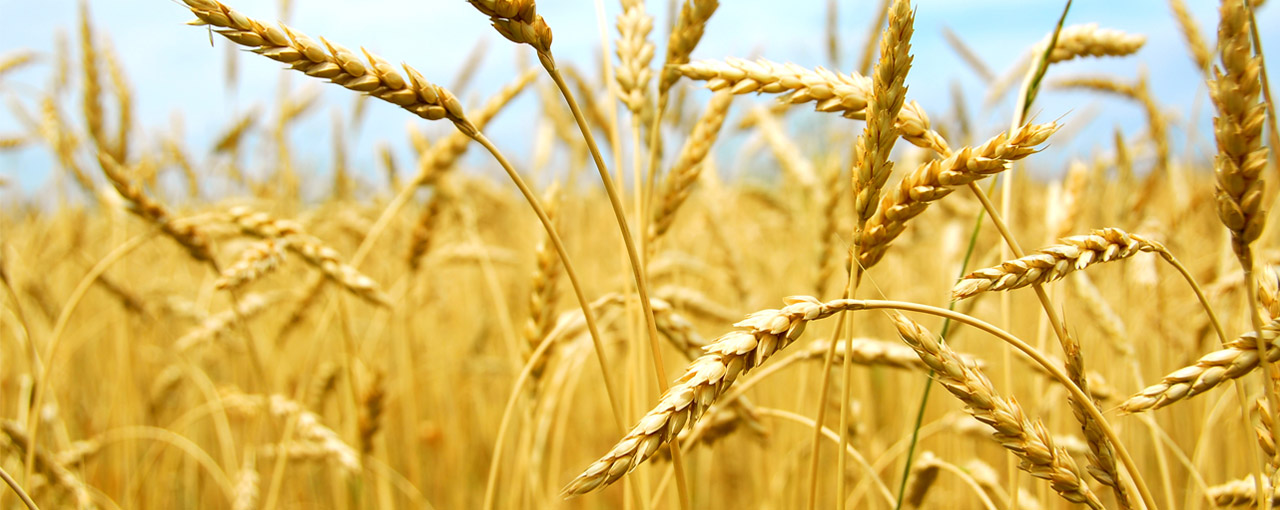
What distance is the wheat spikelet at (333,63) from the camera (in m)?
0.47

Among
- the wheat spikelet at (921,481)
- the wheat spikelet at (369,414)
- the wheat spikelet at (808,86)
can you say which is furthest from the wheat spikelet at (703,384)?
the wheat spikelet at (369,414)

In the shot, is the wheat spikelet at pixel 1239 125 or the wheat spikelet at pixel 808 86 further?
the wheat spikelet at pixel 808 86

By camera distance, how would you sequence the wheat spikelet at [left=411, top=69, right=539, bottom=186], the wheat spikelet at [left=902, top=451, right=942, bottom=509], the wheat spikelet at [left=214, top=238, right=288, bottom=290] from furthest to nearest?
the wheat spikelet at [left=411, top=69, right=539, bottom=186] → the wheat spikelet at [left=902, top=451, right=942, bottom=509] → the wheat spikelet at [left=214, top=238, right=288, bottom=290]

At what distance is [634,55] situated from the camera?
2.91ft

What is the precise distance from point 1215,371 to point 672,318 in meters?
0.56

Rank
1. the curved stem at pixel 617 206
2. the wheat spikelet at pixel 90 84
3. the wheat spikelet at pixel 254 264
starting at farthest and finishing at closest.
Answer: the wheat spikelet at pixel 90 84, the wheat spikelet at pixel 254 264, the curved stem at pixel 617 206

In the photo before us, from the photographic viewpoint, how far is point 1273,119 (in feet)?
2.19

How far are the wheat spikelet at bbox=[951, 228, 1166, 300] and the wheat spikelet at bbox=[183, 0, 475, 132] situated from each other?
41cm

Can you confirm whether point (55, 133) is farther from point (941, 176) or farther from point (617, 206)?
point (941, 176)

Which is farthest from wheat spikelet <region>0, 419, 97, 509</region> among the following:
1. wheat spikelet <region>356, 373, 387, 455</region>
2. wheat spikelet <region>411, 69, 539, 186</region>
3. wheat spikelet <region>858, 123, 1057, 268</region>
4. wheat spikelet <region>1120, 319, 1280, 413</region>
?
wheat spikelet <region>1120, 319, 1280, 413</region>

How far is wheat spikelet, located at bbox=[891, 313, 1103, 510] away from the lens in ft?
1.77

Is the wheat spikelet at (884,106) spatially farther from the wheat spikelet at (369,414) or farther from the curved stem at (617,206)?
the wheat spikelet at (369,414)

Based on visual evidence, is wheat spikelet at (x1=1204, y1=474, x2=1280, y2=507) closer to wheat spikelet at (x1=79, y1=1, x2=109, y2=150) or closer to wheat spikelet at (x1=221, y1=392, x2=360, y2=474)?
wheat spikelet at (x1=221, y1=392, x2=360, y2=474)

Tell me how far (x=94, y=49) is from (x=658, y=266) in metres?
1.46
